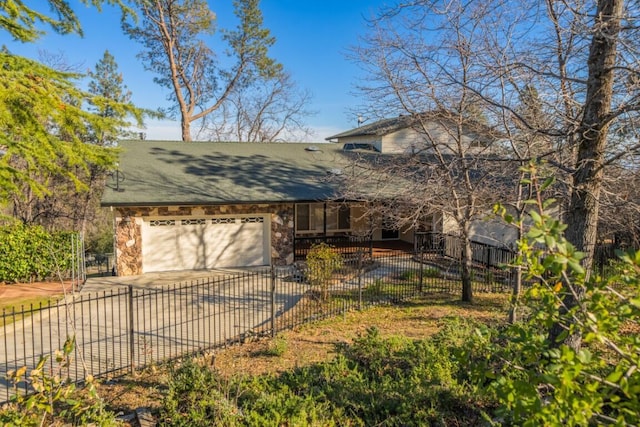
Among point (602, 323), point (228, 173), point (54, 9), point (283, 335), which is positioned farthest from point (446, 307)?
point (54, 9)

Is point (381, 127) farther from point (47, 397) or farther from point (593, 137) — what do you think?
point (47, 397)

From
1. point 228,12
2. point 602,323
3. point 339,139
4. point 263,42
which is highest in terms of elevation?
point 228,12

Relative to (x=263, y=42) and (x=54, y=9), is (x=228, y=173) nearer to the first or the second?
(x=54, y=9)

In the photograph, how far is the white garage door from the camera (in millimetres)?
13930

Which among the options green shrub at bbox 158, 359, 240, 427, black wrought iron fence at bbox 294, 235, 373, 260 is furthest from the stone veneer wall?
green shrub at bbox 158, 359, 240, 427

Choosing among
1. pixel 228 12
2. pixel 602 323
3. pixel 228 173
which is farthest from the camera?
pixel 228 12

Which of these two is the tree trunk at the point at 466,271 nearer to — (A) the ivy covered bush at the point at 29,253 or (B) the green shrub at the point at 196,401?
(B) the green shrub at the point at 196,401

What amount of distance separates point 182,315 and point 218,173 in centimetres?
740

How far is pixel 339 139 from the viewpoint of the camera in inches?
1012

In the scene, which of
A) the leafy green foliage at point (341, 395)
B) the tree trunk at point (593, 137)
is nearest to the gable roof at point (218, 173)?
the leafy green foliage at point (341, 395)

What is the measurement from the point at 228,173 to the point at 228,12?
14573 mm

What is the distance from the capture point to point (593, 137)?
506 cm

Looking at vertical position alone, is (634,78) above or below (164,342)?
above

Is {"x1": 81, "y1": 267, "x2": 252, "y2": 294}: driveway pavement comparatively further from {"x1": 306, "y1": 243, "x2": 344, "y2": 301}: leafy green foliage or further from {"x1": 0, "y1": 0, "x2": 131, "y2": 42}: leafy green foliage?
{"x1": 0, "y1": 0, "x2": 131, "y2": 42}: leafy green foliage
